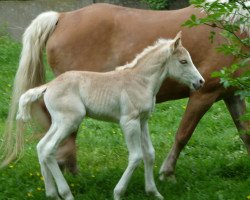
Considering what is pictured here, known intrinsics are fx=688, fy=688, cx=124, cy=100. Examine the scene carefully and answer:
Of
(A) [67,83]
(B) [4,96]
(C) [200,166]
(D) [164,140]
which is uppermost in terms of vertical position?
(A) [67,83]

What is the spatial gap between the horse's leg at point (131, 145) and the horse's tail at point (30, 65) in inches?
52.7

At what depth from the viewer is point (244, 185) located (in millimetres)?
5910

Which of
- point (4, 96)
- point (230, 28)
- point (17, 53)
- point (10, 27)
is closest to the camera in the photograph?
point (230, 28)

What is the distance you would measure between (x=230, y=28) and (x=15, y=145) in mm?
2635

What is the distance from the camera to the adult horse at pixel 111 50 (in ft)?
21.0

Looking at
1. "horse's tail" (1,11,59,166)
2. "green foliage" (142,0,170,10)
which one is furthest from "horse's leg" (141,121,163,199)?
"green foliage" (142,0,170,10)

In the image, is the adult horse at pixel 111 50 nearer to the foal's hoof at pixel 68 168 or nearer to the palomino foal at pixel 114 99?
the foal's hoof at pixel 68 168

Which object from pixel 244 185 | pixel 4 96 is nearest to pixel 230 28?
pixel 244 185

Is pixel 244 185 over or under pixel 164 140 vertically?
over

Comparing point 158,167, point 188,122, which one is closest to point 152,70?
point 188,122

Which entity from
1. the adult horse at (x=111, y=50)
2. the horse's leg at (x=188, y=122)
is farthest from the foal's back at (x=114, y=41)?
the horse's leg at (x=188, y=122)

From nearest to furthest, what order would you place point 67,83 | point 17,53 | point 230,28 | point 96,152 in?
1. point 230,28
2. point 67,83
3. point 96,152
4. point 17,53

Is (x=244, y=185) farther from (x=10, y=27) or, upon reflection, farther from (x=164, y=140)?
(x=10, y=27)

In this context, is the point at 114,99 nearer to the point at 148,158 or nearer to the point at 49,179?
the point at 148,158
